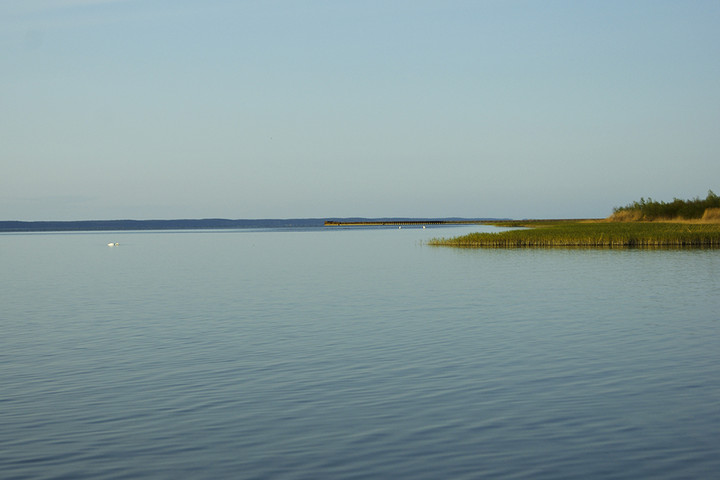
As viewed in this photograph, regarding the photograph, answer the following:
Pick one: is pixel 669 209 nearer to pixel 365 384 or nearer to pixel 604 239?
pixel 604 239

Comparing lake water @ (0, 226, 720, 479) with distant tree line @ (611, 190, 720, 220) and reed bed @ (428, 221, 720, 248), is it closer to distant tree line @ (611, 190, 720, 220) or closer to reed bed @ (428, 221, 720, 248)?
reed bed @ (428, 221, 720, 248)

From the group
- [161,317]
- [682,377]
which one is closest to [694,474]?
[682,377]

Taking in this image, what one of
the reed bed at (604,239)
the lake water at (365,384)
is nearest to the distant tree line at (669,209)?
the reed bed at (604,239)

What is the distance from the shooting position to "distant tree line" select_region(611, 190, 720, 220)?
11538 cm

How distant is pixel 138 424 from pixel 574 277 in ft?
101

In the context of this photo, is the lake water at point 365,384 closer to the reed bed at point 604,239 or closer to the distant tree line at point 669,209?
the reed bed at point 604,239

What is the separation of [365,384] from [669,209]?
383ft

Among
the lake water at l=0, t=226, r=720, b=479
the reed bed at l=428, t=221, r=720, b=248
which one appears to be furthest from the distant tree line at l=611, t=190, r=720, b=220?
the lake water at l=0, t=226, r=720, b=479

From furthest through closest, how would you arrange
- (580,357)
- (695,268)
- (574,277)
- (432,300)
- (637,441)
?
(695,268), (574,277), (432,300), (580,357), (637,441)

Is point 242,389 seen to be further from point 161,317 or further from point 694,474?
point 161,317

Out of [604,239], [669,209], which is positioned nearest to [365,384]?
[604,239]

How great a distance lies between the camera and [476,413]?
42.1 feet

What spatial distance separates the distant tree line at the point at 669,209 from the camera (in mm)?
115375

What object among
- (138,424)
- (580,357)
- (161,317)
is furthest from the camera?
(161,317)
